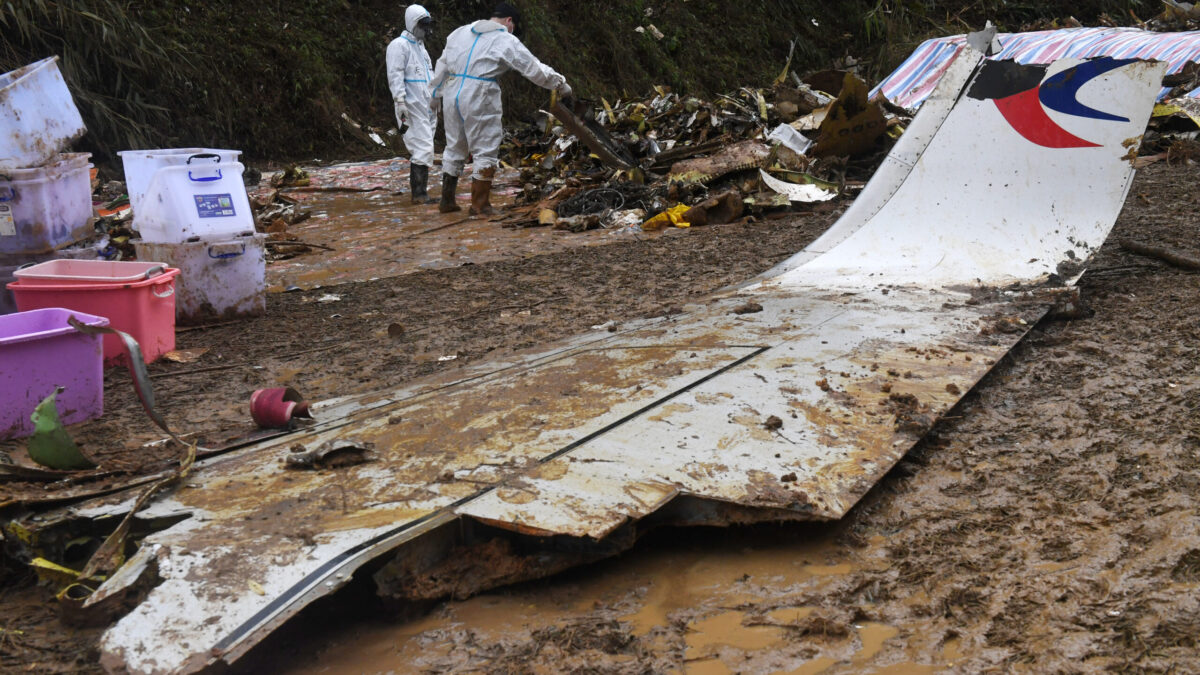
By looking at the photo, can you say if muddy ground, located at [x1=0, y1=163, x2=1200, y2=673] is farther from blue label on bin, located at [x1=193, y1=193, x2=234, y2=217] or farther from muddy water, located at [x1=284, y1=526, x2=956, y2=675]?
blue label on bin, located at [x1=193, y1=193, x2=234, y2=217]

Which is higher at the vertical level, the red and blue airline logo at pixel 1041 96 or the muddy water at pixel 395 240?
the red and blue airline logo at pixel 1041 96

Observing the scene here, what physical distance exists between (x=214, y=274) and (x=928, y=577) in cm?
338

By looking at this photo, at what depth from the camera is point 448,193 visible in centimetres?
723

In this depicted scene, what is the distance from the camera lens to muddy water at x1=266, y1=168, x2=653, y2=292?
17.5 ft

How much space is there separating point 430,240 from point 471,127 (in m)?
1.21

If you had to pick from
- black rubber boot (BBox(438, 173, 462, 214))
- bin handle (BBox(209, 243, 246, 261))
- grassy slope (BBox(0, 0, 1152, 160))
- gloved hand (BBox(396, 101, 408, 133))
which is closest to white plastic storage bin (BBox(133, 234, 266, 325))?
bin handle (BBox(209, 243, 246, 261))

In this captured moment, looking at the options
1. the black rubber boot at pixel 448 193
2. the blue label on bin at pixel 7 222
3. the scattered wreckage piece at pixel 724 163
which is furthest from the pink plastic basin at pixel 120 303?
the scattered wreckage piece at pixel 724 163

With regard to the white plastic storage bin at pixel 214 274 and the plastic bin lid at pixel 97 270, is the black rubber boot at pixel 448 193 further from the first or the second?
the plastic bin lid at pixel 97 270

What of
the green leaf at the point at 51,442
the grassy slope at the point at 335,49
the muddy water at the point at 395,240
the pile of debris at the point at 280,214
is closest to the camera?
the green leaf at the point at 51,442

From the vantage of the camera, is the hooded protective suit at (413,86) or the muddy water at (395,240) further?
the hooded protective suit at (413,86)

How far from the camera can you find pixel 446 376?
2.85 metres

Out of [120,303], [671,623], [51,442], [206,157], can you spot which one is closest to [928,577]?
[671,623]

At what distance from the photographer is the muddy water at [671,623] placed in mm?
1545

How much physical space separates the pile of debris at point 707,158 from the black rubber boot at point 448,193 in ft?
1.58
